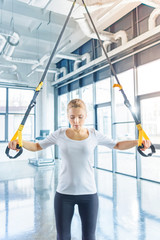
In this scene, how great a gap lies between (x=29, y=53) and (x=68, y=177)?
7424 mm

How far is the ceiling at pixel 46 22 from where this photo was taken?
336cm

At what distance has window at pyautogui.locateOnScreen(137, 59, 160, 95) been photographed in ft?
Result: 15.1

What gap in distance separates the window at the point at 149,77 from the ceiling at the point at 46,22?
1.24m

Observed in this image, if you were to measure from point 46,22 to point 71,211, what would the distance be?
17.5ft

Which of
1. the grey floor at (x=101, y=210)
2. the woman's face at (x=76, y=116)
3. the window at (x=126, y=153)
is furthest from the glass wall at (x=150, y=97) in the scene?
the woman's face at (x=76, y=116)

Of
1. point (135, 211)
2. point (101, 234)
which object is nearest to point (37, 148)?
point (101, 234)

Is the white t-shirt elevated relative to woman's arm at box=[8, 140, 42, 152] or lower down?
lower down

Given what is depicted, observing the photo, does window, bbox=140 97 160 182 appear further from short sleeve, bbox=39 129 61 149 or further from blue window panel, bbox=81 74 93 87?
short sleeve, bbox=39 129 61 149

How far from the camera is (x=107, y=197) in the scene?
11.8 ft

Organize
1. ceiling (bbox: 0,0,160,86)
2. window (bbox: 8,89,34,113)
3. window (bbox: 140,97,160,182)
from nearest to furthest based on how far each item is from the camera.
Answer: ceiling (bbox: 0,0,160,86) → window (bbox: 140,97,160,182) → window (bbox: 8,89,34,113)

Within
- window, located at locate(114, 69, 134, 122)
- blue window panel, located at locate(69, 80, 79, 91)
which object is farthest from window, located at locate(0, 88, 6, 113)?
window, located at locate(114, 69, 134, 122)

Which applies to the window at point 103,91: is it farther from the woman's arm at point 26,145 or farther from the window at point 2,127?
the woman's arm at point 26,145

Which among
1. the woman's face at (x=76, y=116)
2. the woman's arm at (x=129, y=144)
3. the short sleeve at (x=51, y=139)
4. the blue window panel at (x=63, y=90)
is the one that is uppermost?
the blue window panel at (x=63, y=90)

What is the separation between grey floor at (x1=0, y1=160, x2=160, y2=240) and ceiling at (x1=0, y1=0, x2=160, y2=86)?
120 inches
